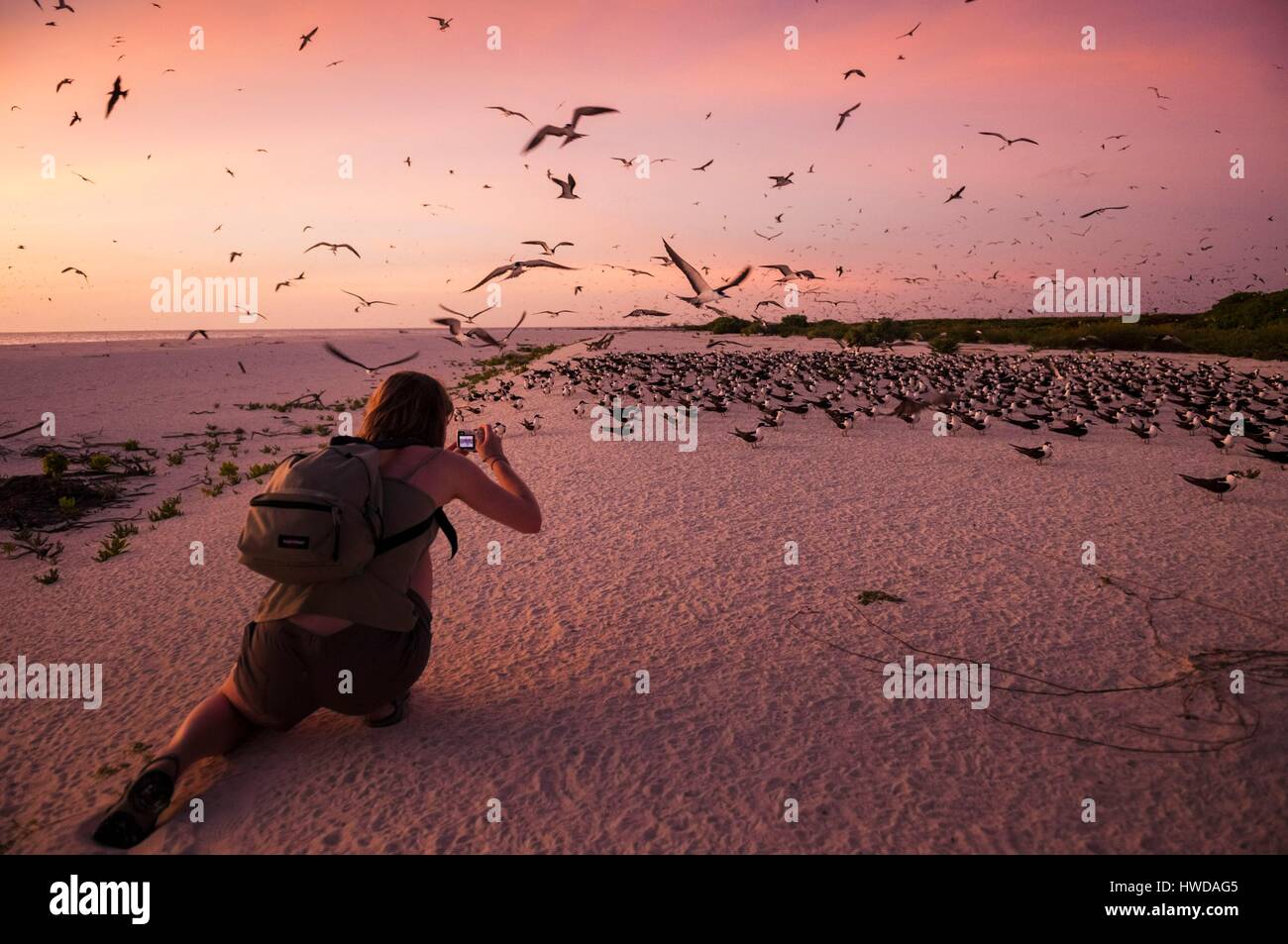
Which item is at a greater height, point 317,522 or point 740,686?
point 317,522

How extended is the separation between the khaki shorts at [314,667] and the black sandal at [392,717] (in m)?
0.34

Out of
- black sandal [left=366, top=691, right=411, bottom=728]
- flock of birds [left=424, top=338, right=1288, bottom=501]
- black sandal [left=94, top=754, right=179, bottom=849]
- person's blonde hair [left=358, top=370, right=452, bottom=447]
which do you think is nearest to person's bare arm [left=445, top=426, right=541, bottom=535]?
person's blonde hair [left=358, top=370, right=452, bottom=447]

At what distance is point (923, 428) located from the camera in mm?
16203

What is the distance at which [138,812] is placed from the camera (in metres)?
3.00

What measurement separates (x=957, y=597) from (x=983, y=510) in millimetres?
3384

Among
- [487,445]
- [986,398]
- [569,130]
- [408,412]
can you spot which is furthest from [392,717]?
[986,398]

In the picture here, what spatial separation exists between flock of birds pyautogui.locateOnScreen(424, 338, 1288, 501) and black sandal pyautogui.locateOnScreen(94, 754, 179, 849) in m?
9.32

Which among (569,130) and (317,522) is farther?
(569,130)

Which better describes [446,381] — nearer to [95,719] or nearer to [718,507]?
[718,507]

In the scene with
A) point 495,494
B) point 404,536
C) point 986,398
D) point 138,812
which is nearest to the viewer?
point 138,812

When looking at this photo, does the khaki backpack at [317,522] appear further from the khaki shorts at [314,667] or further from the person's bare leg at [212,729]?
the person's bare leg at [212,729]

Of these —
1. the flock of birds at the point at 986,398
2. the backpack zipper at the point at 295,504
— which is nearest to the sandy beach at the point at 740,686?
the backpack zipper at the point at 295,504

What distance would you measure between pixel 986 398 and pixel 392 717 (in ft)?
60.0

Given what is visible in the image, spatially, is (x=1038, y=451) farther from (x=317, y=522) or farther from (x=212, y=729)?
(x=212, y=729)
